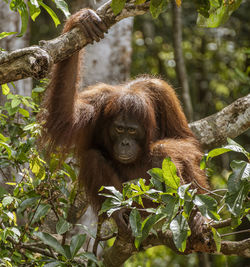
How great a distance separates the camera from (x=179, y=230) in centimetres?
283

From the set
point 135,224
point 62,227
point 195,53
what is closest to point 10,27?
point 62,227

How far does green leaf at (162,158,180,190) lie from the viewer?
2949mm

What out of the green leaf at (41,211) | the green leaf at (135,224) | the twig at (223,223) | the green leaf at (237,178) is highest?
the green leaf at (237,178)

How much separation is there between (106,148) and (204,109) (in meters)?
4.19

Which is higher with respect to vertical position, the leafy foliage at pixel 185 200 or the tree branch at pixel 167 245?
the leafy foliage at pixel 185 200

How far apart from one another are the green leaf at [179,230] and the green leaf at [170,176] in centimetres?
19

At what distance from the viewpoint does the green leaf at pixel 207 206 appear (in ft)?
9.27

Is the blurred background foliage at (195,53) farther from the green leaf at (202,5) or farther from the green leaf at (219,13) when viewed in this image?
the green leaf at (202,5)

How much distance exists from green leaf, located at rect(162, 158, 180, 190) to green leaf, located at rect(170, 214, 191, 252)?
186mm

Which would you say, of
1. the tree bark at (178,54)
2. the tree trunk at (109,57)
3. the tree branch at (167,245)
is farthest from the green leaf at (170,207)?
the tree bark at (178,54)

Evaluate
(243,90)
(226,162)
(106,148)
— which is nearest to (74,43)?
(106,148)

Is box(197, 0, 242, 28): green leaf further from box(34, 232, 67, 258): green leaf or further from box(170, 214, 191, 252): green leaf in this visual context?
box(34, 232, 67, 258): green leaf

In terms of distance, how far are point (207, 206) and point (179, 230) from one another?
208 mm

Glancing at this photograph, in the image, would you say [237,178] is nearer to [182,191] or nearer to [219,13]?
[182,191]
